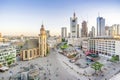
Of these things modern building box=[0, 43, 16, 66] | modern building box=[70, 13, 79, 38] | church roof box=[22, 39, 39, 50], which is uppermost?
modern building box=[70, 13, 79, 38]

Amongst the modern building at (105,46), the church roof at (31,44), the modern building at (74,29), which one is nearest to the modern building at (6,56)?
the church roof at (31,44)

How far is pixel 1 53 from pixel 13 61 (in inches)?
35.1

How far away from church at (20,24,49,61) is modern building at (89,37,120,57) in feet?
12.2

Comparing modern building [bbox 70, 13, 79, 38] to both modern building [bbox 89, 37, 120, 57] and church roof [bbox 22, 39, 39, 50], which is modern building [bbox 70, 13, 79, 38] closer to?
modern building [bbox 89, 37, 120, 57]

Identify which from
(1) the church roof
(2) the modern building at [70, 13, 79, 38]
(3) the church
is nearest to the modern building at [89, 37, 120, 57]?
(3) the church

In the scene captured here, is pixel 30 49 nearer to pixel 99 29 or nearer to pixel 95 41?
pixel 95 41

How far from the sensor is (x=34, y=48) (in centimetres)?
1041

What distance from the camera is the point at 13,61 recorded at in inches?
317

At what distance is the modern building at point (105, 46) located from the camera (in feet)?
31.3

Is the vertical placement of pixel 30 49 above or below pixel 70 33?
below

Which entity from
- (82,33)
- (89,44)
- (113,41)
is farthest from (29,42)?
(82,33)

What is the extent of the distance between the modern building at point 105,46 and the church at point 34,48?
12.2ft

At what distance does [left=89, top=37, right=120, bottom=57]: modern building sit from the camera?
9.55m

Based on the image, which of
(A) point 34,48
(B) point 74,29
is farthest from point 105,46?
(B) point 74,29
